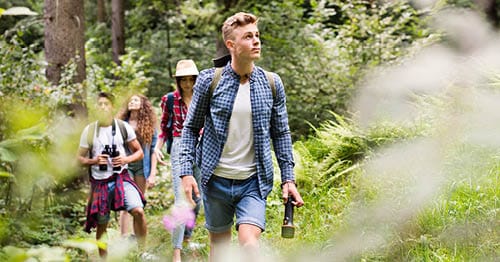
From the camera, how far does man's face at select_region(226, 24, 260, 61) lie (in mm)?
3861

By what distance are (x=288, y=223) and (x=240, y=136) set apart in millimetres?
630

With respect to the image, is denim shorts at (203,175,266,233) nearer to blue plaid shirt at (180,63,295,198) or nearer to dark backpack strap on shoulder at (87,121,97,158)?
blue plaid shirt at (180,63,295,198)

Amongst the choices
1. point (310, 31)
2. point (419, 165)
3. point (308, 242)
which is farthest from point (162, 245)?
point (310, 31)

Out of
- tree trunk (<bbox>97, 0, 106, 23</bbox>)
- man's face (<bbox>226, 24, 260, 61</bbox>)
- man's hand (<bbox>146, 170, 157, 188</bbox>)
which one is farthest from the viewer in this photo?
tree trunk (<bbox>97, 0, 106, 23</bbox>)

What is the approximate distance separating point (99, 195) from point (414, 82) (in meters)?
4.73

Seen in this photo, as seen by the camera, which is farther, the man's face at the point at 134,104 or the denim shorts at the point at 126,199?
Result: the man's face at the point at 134,104

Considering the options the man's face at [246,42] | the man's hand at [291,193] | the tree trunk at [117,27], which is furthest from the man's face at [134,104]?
the tree trunk at [117,27]

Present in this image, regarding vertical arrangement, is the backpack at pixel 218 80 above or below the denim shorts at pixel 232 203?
above

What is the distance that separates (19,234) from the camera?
1143 mm

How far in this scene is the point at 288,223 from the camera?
148 inches

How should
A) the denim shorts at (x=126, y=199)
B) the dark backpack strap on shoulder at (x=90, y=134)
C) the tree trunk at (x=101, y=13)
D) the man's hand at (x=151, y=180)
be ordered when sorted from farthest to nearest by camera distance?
the tree trunk at (x=101, y=13)
the man's hand at (x=151, y=180)
the denim shorts at (x=126, y=199)
the dark backpack strap on shoulder at (x=90, y=134)

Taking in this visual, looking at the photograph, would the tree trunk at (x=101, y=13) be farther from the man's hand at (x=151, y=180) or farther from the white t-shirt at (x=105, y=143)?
the white t-shirt at (x=105, y=143)

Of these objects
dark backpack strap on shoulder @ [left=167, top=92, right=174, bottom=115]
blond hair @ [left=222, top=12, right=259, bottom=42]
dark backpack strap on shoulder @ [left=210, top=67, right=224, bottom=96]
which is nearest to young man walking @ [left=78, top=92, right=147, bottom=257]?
dark backpack strap on shoulder @ [left=167, top=92, right=174, bottom=115]

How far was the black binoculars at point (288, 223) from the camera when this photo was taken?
3695 millimetres
